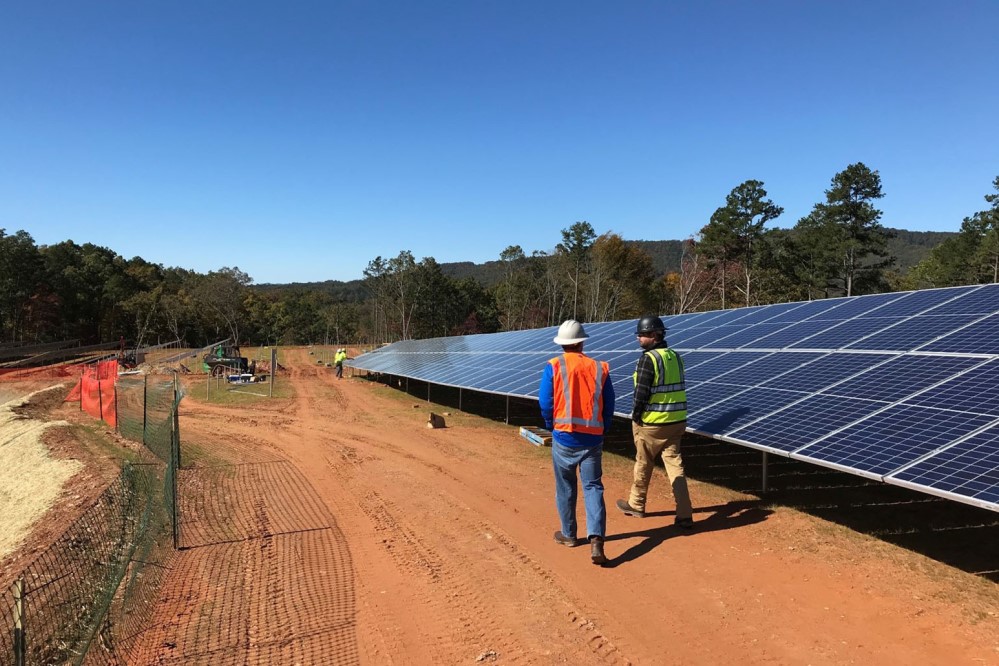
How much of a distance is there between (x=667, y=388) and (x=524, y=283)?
236 feet

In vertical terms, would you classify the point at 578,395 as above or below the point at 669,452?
above

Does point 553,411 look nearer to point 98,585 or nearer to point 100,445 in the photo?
point 98,585

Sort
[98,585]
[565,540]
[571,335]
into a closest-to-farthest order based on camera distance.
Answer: [571,335]
[98,585]
[565,540]

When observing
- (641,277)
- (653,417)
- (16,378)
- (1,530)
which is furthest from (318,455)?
(641,277)

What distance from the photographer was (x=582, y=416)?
5.26m

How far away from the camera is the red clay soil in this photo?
4.05 m

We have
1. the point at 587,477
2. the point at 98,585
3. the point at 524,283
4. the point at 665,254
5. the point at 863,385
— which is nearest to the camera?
the point at 587,477

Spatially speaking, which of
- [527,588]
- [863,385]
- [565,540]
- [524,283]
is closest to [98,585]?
[527,588]

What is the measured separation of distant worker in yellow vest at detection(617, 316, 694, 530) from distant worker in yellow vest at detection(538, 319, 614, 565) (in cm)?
80

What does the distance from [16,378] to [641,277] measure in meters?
60.8

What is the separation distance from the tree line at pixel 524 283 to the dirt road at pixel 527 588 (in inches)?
1726

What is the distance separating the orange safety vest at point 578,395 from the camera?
5262 mm

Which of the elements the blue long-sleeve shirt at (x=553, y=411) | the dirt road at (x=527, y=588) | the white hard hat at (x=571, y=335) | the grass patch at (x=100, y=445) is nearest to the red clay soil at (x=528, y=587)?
the dirt road at (x=527, y=588)

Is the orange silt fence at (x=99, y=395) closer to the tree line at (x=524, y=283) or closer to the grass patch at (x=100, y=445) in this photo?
the grass patch at (x=100, y=445)
